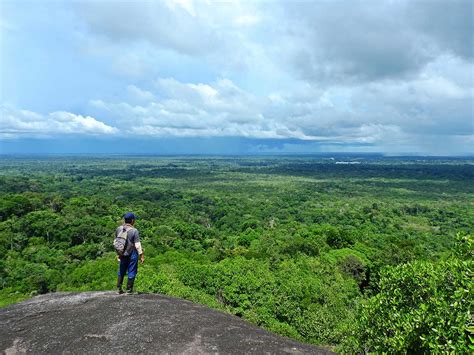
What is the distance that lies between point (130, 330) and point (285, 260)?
41.2 meters

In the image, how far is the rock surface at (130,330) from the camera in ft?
27.8

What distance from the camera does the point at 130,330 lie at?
9070mm

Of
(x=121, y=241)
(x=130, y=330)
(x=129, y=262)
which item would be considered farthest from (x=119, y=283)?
(x=130, y=330)

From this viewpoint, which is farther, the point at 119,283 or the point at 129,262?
the point at 119,283

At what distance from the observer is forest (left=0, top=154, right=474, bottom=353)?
10859 millimetres

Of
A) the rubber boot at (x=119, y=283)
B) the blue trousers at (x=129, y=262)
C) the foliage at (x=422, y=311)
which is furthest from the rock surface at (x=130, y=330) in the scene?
the foliage at (x=422, y=311)

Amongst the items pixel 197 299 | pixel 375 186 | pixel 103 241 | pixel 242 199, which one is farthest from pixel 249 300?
pixel 375 186

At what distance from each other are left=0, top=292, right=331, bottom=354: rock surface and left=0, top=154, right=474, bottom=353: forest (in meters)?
3.54

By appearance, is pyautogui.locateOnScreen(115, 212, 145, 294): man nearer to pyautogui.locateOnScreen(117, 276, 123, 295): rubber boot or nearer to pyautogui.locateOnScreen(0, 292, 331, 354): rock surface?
pyautogui.locateOnScreen(117, 276, 123, 295): rubber boot

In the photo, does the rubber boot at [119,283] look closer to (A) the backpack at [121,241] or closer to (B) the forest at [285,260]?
(A) the backpack at [121,241]

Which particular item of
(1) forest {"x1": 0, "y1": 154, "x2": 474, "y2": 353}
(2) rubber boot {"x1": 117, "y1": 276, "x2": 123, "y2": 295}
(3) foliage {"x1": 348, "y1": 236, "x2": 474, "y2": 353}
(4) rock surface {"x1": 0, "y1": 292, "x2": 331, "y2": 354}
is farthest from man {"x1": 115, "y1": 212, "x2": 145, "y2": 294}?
(1) forest {"x1": 0, "y1": 154, "x2": 474, "y2": 353}

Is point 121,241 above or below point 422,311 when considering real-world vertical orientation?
above

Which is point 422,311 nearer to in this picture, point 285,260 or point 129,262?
point 129,262

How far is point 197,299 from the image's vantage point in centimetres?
2614
